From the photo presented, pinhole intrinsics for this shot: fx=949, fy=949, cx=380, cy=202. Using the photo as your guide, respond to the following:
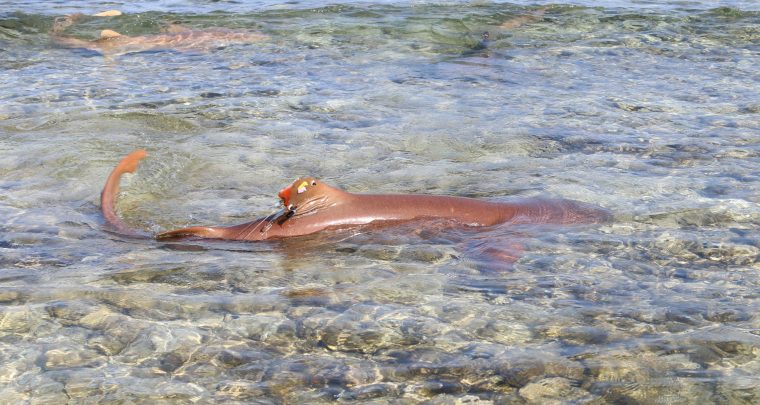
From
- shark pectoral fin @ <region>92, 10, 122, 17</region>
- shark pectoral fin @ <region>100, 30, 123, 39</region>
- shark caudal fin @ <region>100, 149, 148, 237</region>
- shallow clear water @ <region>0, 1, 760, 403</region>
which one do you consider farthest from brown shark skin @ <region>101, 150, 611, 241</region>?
shark pectoral fin @ <region>92, 10, 122, 17</region>

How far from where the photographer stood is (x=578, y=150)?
308 inches

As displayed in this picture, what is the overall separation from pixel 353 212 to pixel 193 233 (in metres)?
0.94

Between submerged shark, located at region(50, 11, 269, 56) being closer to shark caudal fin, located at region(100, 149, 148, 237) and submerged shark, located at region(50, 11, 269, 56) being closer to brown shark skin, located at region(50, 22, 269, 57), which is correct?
brown shark skin, located at region(50, 22, 269, 57)

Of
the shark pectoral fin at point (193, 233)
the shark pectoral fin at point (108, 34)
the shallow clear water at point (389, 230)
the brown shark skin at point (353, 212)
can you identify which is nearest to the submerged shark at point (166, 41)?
the shark pectoral fin at point (108, 34)

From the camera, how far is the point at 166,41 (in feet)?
41.6

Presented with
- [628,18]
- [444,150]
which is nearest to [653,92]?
[444,150]

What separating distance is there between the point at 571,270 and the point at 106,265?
2517 millimetres

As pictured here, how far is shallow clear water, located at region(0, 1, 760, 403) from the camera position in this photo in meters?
3.95

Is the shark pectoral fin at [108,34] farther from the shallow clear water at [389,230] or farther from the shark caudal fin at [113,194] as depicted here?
the shark caudal fin at [113,194]

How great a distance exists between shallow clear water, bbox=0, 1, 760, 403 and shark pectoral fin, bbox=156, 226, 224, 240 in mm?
73

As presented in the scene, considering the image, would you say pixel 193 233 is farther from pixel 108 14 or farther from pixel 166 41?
pixel 108 14

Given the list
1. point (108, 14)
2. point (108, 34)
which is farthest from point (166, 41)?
point (108, 14)

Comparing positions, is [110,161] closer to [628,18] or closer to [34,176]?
[34,176]

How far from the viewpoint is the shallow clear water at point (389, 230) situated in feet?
12.9
